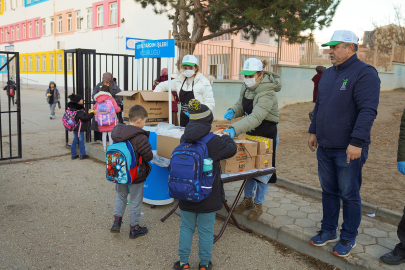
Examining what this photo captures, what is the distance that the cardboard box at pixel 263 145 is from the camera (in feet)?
12.4

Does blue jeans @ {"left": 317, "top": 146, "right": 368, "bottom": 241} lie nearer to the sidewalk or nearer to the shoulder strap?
the sidewalk

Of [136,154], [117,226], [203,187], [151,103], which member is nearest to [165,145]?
[136,154]

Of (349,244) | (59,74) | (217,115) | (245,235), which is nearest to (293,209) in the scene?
(245,235)

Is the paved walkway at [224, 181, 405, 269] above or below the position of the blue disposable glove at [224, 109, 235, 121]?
below

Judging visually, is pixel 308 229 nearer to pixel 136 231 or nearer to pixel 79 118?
pixel 136 231

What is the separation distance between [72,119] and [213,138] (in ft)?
16.4

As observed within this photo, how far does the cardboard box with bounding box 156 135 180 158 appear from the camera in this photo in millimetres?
3867

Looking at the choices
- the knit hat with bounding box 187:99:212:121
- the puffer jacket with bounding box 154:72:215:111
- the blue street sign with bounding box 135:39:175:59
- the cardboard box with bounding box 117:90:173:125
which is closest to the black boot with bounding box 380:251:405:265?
the knit hat with bounding box 187:99:212:121

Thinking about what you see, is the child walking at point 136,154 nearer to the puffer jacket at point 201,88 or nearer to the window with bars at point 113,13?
the puffer jacket at point 201,88

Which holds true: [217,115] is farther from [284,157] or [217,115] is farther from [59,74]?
[59,74]

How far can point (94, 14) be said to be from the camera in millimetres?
27578

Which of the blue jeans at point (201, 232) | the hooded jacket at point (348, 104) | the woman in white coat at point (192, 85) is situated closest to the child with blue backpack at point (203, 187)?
the blue jeans at point (201, 232)

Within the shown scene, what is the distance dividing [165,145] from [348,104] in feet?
6.57

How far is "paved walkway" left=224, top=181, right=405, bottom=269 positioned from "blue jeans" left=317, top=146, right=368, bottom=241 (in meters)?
0.23
